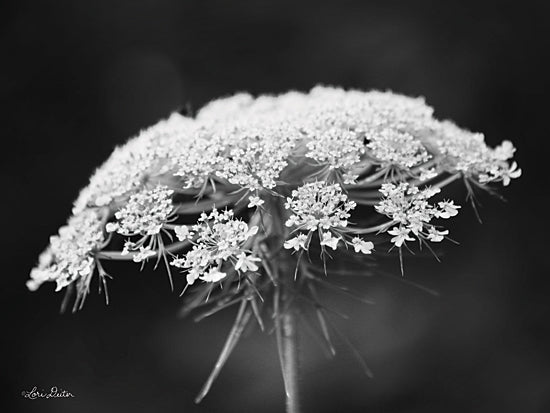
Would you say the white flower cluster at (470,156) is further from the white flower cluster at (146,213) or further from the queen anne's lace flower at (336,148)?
the white flower cluster at (146,213)

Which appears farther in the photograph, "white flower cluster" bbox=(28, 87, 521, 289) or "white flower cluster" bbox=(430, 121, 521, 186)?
"white flower cluster" bbox=(430, 121, 521, 186)

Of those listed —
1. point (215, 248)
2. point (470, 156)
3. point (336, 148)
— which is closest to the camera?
point (215, 248)

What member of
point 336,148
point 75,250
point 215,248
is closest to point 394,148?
point 336,148

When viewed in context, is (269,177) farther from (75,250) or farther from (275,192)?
(75,250)

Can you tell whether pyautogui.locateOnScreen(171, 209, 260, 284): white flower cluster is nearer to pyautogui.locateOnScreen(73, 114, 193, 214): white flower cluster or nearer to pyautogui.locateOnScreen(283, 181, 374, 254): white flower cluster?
pyautogui.locateOnScreen(283, 181, 374, 254): white flower cluster

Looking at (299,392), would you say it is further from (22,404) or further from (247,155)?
(22,404)

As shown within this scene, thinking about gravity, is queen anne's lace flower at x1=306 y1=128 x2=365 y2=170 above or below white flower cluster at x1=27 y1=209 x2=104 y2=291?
above

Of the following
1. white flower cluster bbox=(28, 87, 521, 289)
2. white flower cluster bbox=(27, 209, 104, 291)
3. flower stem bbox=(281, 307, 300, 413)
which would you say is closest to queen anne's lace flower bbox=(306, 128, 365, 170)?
white flower cluster bbox=(28, 87, 521, 289)
